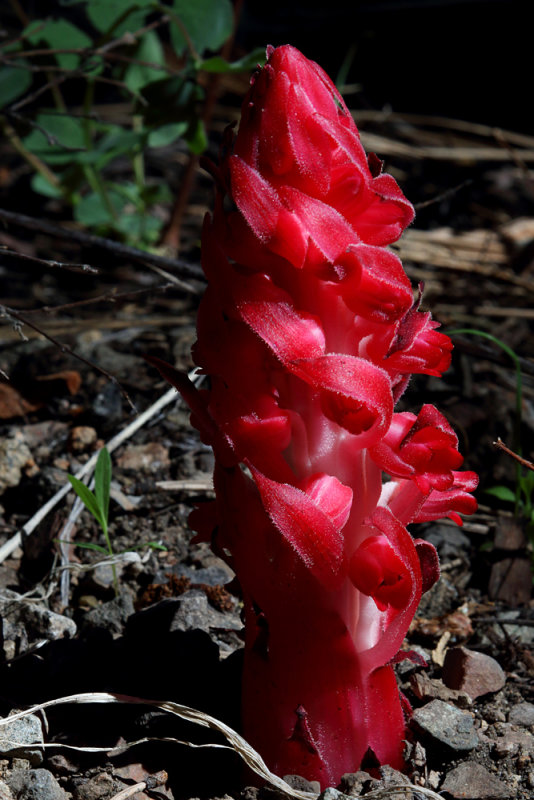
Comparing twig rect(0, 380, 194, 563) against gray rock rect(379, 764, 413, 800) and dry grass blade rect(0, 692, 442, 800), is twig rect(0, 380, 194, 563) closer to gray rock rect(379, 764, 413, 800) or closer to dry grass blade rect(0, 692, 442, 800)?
dry grass blade rect(0, 692, 442, 800)

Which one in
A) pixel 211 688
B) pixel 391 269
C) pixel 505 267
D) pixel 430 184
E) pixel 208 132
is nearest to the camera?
pixel 391 269

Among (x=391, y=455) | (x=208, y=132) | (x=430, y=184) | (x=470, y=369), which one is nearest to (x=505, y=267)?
(x=430, y=184)

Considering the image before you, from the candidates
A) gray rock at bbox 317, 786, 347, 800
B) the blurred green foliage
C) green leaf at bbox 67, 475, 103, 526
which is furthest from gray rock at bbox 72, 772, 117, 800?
the blurred green foliage

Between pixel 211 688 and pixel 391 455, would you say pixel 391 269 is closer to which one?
pixel 391 455

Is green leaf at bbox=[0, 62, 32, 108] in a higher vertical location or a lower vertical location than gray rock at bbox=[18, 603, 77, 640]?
higher

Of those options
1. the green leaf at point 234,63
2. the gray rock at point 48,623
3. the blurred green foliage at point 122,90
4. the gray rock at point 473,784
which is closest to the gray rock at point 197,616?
the gray rock at point 48,623

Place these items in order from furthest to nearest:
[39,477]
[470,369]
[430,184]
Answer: [430,184] → [470,369] → [39,477]
